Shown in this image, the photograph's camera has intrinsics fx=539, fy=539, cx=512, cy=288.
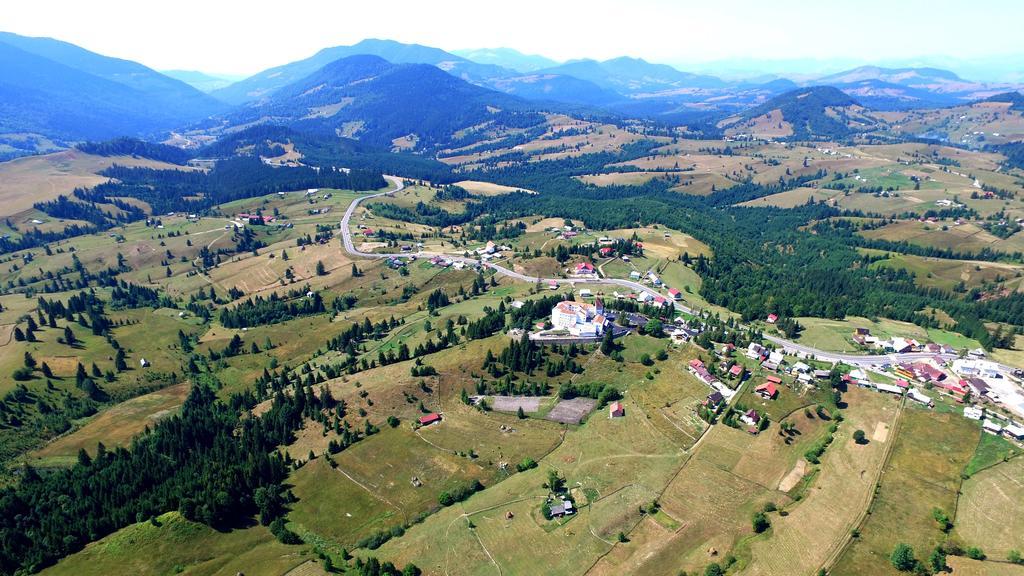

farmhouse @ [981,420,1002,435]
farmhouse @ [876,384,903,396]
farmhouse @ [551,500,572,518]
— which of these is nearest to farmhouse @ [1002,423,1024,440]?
farmhouse @ [981,420,1002,435]

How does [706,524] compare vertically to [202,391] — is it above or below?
above

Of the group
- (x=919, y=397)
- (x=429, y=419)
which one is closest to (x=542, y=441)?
(x=429, y=419)

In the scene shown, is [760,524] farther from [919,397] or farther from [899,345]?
[899,345]

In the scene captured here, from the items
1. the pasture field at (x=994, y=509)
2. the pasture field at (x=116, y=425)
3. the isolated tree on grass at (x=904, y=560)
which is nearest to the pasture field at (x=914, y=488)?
the isolated tree on grass at (x=904, y=560)

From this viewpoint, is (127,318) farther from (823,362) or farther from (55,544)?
(823,362)

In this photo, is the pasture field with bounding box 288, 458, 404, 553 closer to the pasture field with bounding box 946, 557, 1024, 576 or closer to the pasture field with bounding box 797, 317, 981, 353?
the pasture field with bounding box 946, 557, 1024, 576

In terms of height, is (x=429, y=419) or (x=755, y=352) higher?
(x=755, y=352)

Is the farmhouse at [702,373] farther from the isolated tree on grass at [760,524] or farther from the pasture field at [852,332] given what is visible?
the isolated tree on grass at [760,524]

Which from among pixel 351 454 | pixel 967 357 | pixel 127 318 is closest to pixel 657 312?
pixel 967 357
